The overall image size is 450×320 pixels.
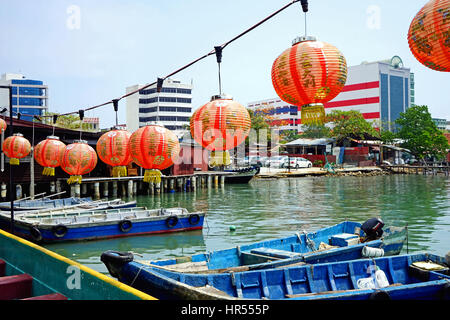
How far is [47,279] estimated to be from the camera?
17.4 feet

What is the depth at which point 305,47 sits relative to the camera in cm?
709

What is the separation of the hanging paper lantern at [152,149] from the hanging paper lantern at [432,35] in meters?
6.61

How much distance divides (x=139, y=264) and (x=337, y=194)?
100 feet

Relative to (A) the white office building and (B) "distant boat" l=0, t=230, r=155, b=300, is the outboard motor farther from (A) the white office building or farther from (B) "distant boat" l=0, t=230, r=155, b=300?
(A) the white office building

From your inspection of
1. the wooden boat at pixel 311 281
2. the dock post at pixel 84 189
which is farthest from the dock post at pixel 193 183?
the wooden boat at pixel 311 281

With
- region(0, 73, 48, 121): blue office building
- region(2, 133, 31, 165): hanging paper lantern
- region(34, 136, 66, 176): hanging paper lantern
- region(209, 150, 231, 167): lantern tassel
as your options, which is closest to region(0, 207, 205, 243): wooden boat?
region(34, 136, 66, 176): hanging paper lantern

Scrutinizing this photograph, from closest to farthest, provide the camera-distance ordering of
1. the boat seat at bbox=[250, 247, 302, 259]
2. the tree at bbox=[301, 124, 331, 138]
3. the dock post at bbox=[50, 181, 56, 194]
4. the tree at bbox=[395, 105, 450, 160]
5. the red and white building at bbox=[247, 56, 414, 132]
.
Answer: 1. the boat seat at bbox=[250, 247, 302, 259]
2. the dock post at bbox=[50, 181, 56, 194]
3. the tree at bbox=[395, 105, 450, 160]
4. the tree at bbox=[301, 124, 331, 138]
5. the red and white building at bbox=[247, 56, 414, 132]

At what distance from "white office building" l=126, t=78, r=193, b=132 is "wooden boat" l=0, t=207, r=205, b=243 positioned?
74.5 meters

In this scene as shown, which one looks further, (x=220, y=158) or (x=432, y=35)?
(x=220, y=158)

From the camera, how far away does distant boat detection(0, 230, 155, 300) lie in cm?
435

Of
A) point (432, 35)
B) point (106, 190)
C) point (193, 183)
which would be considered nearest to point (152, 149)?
point (432, 35)

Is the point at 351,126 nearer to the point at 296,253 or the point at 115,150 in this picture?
the point at 296,253

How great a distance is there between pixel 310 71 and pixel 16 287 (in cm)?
561
